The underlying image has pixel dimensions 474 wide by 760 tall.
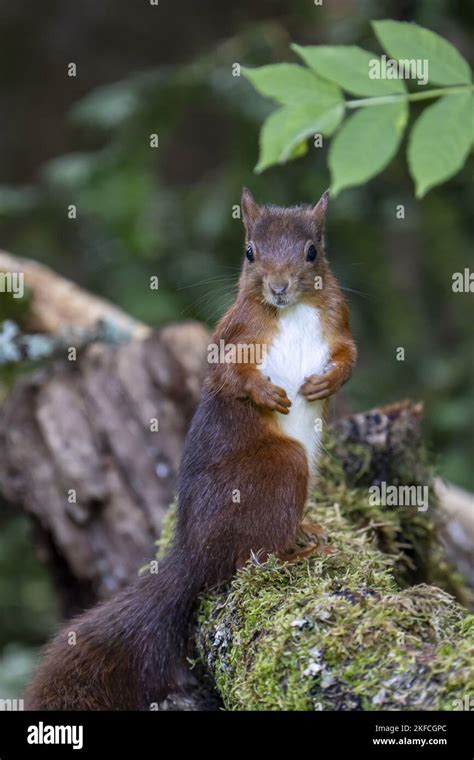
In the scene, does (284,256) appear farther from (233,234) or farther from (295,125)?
(233,234)

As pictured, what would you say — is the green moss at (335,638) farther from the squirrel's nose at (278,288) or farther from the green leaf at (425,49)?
the green leaf at (425,49)

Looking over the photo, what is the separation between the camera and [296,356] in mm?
3752

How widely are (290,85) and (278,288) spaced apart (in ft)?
2.39

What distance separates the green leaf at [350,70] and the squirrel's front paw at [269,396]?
1.05 metres

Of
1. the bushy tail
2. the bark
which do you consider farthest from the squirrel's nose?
the bark

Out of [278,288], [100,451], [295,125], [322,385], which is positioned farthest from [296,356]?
[100,451]

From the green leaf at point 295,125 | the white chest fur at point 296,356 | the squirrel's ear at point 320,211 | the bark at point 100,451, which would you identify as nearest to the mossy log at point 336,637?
the white chest fur at point 296,356

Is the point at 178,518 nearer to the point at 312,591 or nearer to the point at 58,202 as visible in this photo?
the point at 312,591

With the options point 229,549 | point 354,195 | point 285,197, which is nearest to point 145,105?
point 285,197

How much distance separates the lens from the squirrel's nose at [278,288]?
3623 millimetres

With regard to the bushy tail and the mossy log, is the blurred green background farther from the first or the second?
the mossy log

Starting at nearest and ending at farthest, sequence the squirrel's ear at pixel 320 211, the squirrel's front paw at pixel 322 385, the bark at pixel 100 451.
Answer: the squirrel's front paw at pixel 322 385 → the squirrel's ear at pixel 320 211 → the bark at pixel 100 451

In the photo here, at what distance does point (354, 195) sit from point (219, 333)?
522 cm

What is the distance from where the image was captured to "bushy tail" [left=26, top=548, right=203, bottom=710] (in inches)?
143
